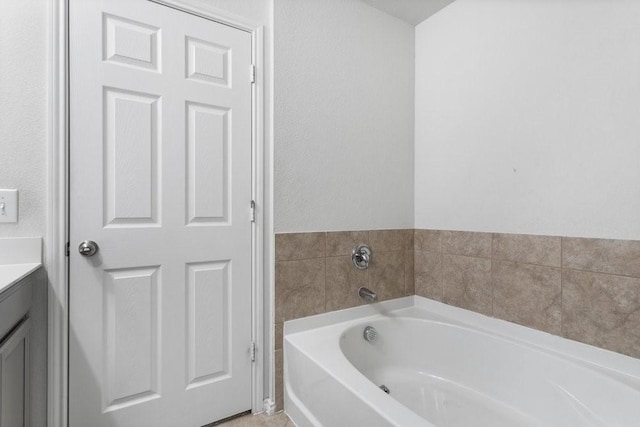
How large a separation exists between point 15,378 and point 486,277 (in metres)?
2.00

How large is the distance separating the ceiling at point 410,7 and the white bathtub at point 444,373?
181cm

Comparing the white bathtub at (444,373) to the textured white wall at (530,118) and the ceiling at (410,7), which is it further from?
the ceiling at (410,7)

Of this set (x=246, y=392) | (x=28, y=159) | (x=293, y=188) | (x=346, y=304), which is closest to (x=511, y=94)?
(x=293, y=188)

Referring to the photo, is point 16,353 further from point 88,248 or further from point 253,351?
point 253,351

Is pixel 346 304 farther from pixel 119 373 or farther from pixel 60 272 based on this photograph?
pixel 60 272

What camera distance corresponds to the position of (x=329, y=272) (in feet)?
5.49

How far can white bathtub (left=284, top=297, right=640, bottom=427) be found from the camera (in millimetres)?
1105

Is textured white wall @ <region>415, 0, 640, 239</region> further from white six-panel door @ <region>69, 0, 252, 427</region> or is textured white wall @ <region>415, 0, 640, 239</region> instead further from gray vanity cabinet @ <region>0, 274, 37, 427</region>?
gray vanity cabinet @ <region>0, 274, 37, 427</region>

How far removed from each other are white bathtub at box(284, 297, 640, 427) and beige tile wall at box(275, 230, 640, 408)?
72 mm

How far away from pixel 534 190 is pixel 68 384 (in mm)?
2151

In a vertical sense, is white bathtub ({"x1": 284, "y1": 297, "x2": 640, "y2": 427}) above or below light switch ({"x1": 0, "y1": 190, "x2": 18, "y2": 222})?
below

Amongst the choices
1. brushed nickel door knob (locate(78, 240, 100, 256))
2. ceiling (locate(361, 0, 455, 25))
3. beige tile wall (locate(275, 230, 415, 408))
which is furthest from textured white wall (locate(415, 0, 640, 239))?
brushed nickel door knob (locate(78, 240, 100, 256))

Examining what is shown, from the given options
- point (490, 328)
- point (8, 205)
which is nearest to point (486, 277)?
point (490, 328)

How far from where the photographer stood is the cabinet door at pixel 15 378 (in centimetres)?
91
